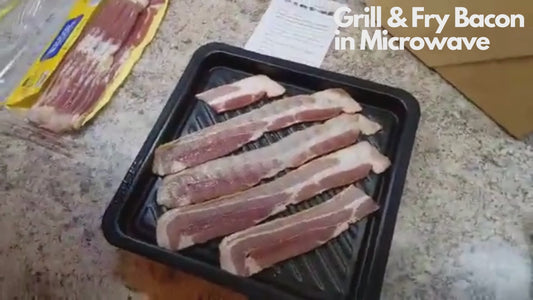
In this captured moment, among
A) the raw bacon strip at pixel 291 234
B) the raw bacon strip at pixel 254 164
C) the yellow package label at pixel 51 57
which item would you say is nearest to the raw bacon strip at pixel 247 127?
the raw bacon strip at pixel 254 164

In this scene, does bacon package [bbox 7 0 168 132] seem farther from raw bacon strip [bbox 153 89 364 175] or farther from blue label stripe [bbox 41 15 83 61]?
raw bacon strip [bbox 153 89 364 175]

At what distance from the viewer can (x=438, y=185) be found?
863mm

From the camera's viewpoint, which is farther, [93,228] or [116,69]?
[116,69]

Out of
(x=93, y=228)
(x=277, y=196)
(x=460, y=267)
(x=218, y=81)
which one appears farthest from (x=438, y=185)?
(x=93, y=228)

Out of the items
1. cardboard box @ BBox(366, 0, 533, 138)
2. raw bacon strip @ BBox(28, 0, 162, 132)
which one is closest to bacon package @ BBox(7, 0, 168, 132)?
raw bacon strip @ BBox(28, 0, 162, 132)

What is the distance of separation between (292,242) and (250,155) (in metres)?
0.13

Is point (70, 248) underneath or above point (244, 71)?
underneath

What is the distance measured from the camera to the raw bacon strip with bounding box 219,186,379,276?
0.76 meters

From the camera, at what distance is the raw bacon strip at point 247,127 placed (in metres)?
0.85

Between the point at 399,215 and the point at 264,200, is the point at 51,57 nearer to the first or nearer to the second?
the point at 264,200

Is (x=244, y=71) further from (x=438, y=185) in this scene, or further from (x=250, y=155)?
(x=438, y=185)

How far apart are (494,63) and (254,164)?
0.35 meters

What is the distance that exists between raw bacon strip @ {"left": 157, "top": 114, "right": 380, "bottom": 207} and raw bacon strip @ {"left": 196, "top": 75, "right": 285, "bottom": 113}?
81 millimetres

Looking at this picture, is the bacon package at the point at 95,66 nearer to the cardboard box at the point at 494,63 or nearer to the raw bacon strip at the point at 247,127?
the raw bacon strip at the point at 247,127
